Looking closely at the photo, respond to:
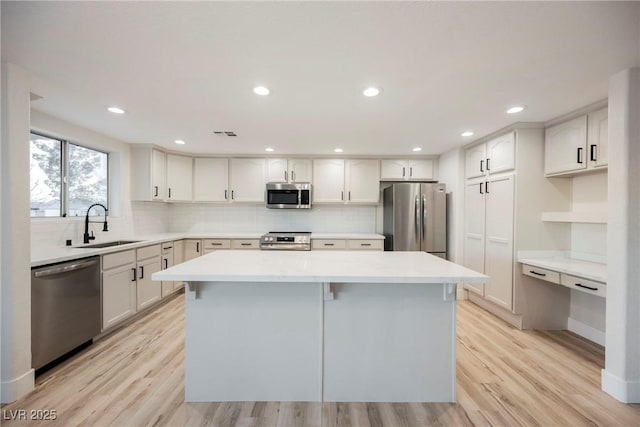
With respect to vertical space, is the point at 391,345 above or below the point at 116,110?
below

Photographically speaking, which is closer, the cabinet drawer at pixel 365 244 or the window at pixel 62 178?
the window at pixel 62 178

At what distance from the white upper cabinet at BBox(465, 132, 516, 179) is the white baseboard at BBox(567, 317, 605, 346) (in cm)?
175

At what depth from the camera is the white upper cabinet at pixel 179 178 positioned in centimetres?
424

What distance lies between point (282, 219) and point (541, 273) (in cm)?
360

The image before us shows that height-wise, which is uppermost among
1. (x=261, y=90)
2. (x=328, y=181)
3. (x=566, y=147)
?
(x=261, y=90)

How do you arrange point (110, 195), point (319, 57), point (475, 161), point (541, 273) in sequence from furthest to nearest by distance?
point (110, 195)
point (475, 161)
point (541, 273)
point (319, 57)

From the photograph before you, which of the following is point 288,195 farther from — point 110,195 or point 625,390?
point 625,390

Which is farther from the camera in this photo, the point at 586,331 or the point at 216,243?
the point at 216,243

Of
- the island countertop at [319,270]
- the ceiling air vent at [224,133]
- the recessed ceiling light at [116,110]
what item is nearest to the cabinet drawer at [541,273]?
the island countertop at [319,270]

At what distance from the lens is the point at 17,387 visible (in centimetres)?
178

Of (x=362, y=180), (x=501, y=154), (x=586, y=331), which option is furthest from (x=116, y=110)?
(x=586, y=331)

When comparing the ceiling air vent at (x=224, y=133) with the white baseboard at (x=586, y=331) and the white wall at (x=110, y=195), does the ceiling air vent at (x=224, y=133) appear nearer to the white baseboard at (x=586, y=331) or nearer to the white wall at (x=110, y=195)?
the white wall at (x=110, y=195)

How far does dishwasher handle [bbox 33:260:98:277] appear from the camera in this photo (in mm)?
2002

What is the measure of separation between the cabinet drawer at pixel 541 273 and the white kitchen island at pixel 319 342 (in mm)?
1466
